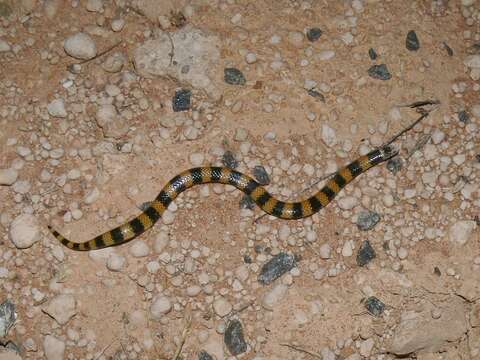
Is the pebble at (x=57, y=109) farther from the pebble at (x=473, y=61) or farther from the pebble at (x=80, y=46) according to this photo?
the pebble at (x=473, y=61)

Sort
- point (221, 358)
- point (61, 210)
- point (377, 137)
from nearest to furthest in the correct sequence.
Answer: point (221, 358), point (61, 210), point (377, 137)

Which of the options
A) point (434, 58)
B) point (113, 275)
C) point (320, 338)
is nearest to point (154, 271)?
point (113, 275)

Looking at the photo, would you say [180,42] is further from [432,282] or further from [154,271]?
[432,282]

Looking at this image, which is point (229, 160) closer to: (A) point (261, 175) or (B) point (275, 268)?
(A) point (261, 175)

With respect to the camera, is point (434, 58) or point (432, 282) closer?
point (432, 282)

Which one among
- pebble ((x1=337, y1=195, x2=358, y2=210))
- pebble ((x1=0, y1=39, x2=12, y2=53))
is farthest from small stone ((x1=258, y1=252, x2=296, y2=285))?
pebble ((x1=0, y1=39, x2=12, y2=53))

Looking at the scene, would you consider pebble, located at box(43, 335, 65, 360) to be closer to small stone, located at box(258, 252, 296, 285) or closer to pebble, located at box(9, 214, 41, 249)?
pebble, located at box(9, 214, 41, 249)
